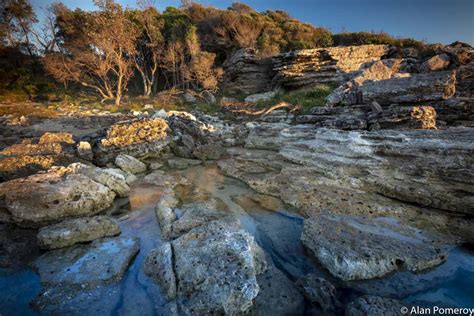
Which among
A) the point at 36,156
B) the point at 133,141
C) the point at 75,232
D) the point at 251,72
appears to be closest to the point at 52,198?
the point at 75,232

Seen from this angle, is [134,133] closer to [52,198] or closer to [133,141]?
[133,141]

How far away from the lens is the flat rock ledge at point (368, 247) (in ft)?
10.2

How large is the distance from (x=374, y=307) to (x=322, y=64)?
18.3m

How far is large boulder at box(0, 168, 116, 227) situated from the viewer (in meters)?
4.49

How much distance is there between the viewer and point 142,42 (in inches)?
936

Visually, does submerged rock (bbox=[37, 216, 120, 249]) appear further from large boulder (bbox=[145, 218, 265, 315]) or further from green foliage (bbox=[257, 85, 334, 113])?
green foliage (bbox=[257, 85, 334, 113])

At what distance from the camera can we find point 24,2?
24.2 m

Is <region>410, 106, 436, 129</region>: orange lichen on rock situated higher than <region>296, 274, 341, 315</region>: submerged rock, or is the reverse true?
<region>410, 106, 436, 129</region>: orange lichen on rock

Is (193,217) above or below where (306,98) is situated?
below

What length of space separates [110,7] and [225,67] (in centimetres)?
1093

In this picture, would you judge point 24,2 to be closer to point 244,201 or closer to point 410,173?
point 244,201

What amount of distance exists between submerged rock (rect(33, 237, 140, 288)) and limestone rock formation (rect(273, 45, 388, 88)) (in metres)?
17.3

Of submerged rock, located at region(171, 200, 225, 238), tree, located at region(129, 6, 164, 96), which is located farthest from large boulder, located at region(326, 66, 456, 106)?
tree, located at region(129, 6, 164, 96)

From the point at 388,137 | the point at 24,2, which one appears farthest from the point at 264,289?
the point at 24,2
